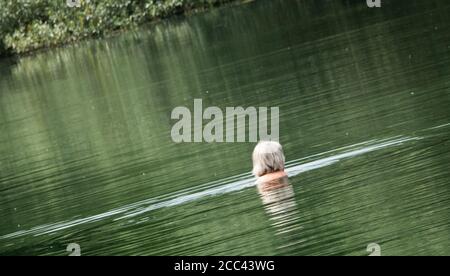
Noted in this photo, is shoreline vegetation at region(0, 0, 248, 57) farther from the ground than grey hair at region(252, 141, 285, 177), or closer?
farther from the ground

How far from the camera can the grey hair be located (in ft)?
51.6

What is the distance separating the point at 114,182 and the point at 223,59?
16.3 metres

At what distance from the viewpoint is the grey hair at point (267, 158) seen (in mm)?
15719

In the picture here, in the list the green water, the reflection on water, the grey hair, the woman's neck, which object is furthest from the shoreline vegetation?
the reflection on water

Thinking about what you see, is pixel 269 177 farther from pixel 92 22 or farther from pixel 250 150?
pixel 92 22

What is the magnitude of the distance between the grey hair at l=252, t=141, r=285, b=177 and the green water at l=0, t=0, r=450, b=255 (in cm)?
29

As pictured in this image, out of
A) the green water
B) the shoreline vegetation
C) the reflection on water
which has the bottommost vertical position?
the reflection on water

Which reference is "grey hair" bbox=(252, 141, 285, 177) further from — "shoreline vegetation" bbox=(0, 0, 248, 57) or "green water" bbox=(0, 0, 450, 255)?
"shoreline vegetation" bbox=(0, 0, 248, 57)

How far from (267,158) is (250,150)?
141 inches

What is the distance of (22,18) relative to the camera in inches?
2537

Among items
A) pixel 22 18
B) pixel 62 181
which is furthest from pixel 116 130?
pixel 22 18

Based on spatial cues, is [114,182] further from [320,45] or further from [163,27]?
[163,27]

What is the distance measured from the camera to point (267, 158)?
1580 cm

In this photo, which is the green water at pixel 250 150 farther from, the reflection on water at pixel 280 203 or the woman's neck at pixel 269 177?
the woman's neck at pixel 269 177
